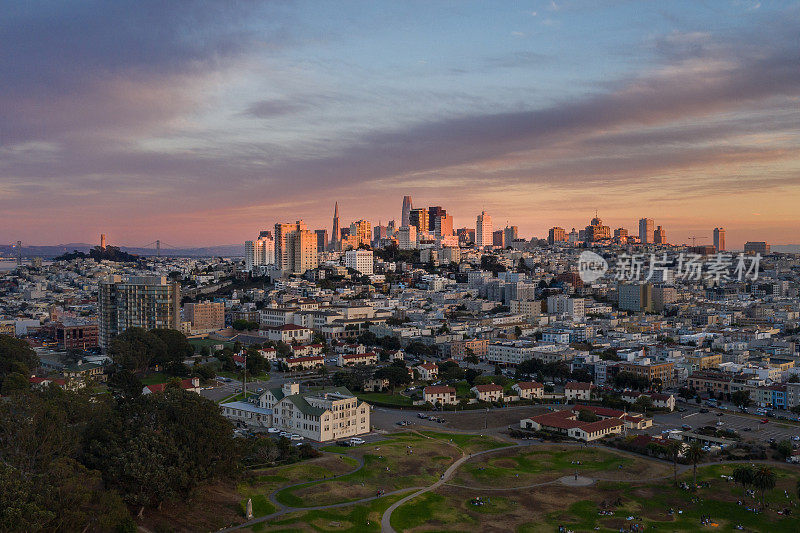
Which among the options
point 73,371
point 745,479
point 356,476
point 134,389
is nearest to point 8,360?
point 73,371

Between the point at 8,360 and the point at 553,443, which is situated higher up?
the point at 8,360

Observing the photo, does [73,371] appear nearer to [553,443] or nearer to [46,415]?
[46,415]

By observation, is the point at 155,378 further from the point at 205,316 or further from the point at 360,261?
the point at 360,261

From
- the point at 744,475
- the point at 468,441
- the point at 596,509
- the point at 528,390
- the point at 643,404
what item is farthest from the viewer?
the point at 528,390

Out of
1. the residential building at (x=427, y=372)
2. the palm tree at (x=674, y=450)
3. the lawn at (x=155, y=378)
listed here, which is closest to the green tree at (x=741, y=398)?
the palm tree at (x=674, y=450)

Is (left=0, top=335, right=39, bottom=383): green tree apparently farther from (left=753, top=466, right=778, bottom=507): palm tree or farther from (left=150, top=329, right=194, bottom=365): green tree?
(left=753, top=466, right=778, bottom=507): palm tree

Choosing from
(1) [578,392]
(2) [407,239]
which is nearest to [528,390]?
(1) [578,392]

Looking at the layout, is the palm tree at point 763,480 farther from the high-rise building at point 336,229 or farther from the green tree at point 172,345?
the high-rise building at point 336,229
